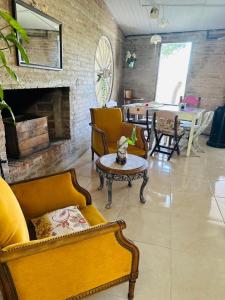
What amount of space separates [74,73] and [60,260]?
2751mm

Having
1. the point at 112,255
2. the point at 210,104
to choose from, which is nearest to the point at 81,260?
the point at 112,255

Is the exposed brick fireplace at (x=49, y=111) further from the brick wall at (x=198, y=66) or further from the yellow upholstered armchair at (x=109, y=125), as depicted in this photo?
the brick wall at (x=198, y=66)

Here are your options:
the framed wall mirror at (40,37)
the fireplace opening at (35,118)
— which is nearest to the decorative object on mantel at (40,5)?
the framed wall mirror at (40,37)

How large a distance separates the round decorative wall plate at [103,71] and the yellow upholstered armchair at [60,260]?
3.55 meters

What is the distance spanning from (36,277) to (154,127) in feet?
10.9

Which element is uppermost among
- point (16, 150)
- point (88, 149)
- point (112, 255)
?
point (16, 150)

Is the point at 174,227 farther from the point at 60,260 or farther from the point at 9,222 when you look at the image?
the point at 9,222

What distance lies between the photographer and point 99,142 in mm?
2922

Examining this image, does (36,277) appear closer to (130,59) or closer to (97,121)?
(97,121)

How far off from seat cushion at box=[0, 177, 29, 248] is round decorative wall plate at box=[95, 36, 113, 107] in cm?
348

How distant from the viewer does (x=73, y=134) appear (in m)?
3.36

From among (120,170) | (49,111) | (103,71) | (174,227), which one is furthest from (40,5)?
(174,227)

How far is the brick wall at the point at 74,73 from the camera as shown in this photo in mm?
2255

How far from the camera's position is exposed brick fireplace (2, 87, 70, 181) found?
2643mm
